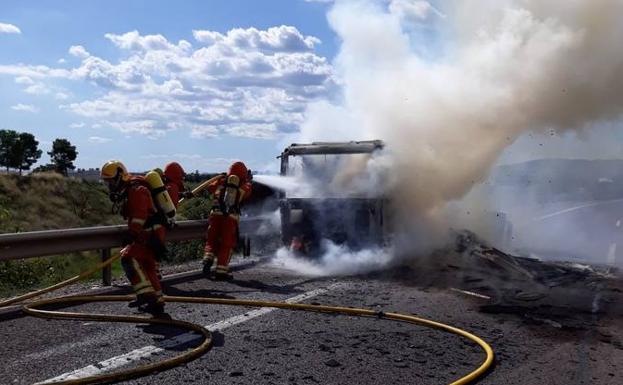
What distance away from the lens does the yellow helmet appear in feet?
20.1

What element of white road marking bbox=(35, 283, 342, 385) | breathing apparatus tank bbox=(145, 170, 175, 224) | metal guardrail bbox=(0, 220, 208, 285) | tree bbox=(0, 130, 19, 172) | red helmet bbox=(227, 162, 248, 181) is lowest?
white road marking bbox=(35, 283, 342, 385)

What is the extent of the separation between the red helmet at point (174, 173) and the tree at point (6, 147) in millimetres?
31844

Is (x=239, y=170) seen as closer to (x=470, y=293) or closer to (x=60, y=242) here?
(x=60, y=242)

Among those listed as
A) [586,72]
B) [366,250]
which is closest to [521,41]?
[586,72]

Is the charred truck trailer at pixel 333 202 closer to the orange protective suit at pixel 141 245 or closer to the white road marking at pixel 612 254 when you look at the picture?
the orange protective suit at pixel 141 245

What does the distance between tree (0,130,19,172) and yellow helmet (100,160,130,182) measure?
34.0m

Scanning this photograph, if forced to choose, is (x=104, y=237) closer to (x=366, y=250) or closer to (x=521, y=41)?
(x=366, y=250)

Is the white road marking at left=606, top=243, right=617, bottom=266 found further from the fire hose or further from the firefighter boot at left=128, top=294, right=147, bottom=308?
the firefighter boot at left=128, top=294, right=147, bottom=308

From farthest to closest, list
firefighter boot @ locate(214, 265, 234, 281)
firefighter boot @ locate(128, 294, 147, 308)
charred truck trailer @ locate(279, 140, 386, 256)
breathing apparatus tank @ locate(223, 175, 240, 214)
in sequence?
charred truck trailer @ locate(279, 140, 386, 256) < breathing apparatus tank @ locate(223, 175, 240, 214) < firefighter boot @ locate(214, 265, 234, 281) < firefighter boot @ locate(128, 294, 147, 308)

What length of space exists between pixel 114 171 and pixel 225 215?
2.79 m

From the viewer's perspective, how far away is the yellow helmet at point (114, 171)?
6.13 meters

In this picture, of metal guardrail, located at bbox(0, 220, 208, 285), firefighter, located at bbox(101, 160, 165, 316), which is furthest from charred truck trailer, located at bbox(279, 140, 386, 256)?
firefighter, located at bbox(101, 160, 165, 316)

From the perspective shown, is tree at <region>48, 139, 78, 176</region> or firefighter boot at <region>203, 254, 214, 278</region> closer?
firefighter boot at <region>203, 254, 214, 278</region>

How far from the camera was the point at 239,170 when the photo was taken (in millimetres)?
9148
